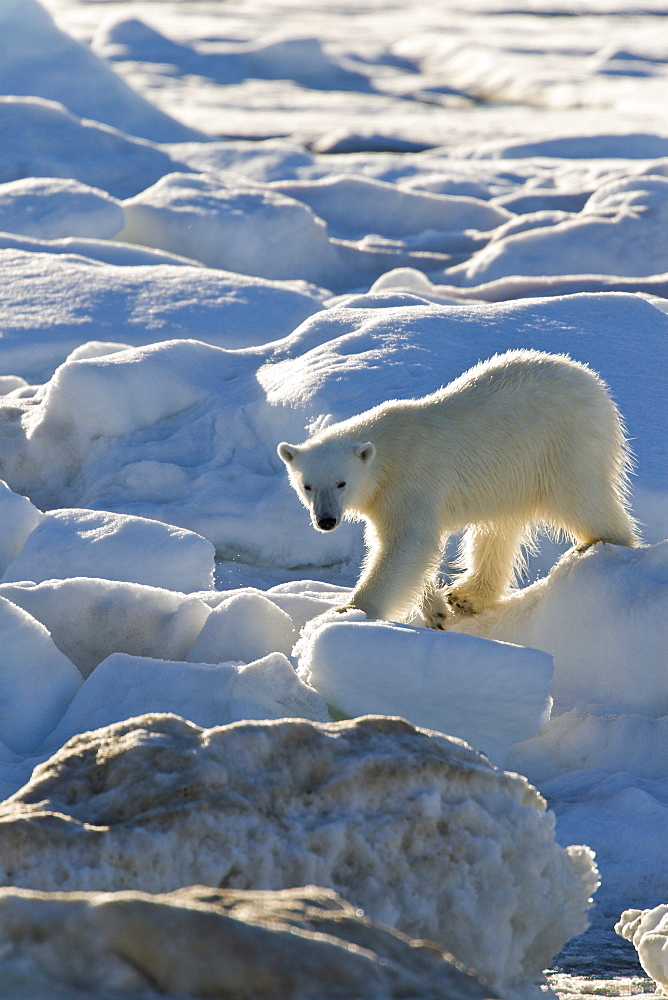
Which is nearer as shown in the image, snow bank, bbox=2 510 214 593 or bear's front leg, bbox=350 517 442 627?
bear's front leg, bbox=350 517 442 627

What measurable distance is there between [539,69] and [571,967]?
2865 centimetres

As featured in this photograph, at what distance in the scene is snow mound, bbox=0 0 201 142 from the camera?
1661 centimetres

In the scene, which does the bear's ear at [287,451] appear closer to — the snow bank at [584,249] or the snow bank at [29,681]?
the snow bank at [29,681]

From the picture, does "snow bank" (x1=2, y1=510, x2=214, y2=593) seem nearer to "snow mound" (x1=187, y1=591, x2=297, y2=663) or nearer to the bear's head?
the bear's head

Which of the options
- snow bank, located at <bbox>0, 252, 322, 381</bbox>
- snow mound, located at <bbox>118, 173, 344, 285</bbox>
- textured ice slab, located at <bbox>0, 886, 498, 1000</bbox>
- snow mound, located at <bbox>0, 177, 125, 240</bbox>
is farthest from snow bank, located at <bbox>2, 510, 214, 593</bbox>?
snow mound, located at <bbox>118, 173, 344, 285</bbox>

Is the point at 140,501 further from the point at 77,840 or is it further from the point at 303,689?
the point at 77,840

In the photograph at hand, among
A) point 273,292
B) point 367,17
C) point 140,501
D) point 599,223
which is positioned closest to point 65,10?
point 367,17

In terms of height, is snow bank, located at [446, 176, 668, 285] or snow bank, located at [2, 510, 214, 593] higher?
snow bank, located at [2, 510, 214, 593]

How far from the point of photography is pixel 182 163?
1501 centimetres

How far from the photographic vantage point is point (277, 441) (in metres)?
6.06

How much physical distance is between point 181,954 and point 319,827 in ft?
1.96

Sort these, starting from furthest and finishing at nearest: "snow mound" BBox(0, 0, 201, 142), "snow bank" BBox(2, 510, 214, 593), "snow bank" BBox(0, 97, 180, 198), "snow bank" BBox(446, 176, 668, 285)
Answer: "snow mound" BBox(0, 0, 201, 142)
"snow bank" BBox(0, 97, 180, 198)
"snow bank" BBox(446, 176, 668, 285)
"snow bank" BBox(2, 510, 214, 593)

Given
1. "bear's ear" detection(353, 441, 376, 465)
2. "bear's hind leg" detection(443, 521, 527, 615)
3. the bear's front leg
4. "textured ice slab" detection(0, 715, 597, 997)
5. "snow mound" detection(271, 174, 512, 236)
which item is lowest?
"snow mound" detection(271, 174, 512, 236)

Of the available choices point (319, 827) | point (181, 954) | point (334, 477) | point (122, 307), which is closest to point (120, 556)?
point (334, 477)
